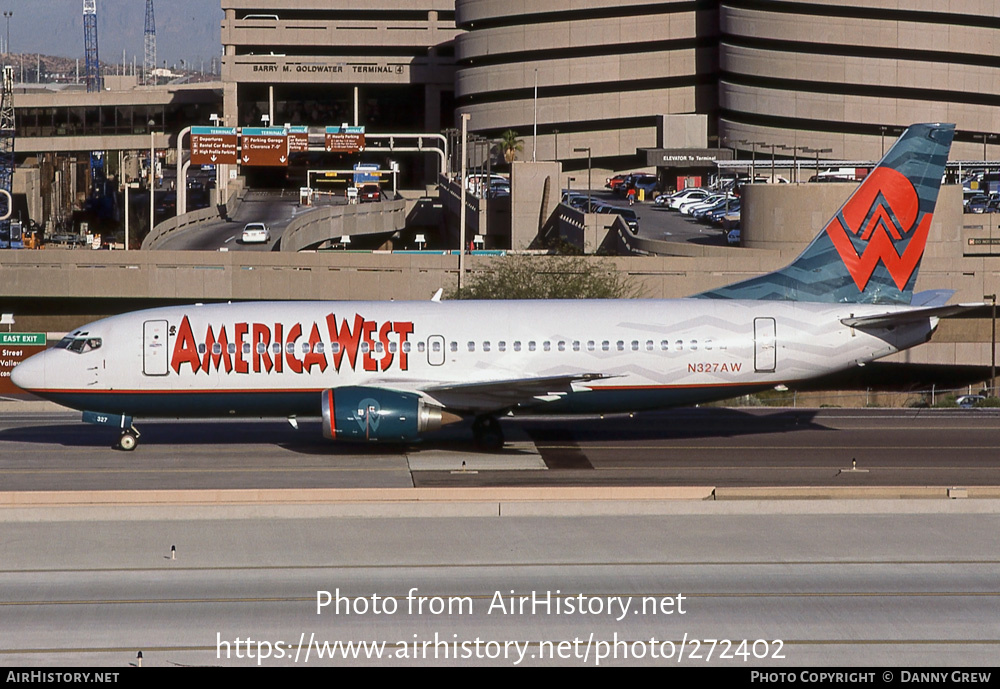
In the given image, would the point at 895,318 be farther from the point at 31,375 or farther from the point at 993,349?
the point at 31,375

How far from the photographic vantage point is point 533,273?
5678 cm

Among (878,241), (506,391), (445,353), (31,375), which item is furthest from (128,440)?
(878,241)

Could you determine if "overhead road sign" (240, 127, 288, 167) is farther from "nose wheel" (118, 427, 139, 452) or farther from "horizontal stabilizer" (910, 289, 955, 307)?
"horizontal stabilizer" (910, 289, 955, 307)

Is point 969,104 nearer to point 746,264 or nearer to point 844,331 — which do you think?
point 746,264

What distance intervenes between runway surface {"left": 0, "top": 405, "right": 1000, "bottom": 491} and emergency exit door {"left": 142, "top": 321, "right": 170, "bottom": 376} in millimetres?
2434

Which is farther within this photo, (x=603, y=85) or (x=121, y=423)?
(x=603, y=85)

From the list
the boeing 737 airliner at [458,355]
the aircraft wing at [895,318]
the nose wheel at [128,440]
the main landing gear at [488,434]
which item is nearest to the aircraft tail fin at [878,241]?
the boeing 737 airliner at [458,355]

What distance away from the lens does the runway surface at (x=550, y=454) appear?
31.5 metres

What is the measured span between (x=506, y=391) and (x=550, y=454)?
2.47 metres

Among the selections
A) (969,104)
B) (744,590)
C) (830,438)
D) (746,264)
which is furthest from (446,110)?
(744,590)

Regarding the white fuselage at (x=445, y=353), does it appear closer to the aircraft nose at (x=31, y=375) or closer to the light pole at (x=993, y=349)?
the aircraft nose at (x=31, y=375)

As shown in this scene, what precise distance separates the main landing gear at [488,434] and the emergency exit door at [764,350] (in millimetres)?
7291

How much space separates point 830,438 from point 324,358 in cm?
1529

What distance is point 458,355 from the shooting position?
34.2 metres
